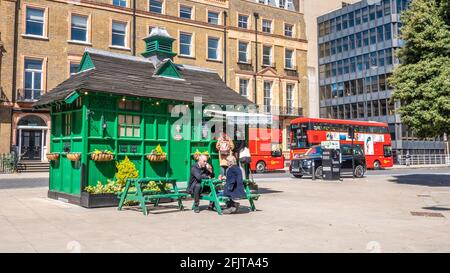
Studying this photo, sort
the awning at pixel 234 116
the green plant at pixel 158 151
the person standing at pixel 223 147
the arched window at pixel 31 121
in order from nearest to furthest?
the green plant at pixel 158 151 < the person standing at pixel 223 147 < the awning at pixel 234 116 < the arched window at pixel 31 121

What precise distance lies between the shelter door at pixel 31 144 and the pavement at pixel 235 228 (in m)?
19.8

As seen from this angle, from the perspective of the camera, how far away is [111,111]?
12055mm

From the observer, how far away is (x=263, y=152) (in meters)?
31.9

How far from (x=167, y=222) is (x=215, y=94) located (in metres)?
6.46

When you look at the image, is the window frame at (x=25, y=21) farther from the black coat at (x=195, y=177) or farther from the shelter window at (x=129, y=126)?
the black coat at (x=195, y=177)

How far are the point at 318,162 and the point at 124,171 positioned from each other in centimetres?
1495

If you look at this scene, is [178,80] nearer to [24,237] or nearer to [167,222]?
[167,222]

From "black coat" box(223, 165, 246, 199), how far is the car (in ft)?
47.7

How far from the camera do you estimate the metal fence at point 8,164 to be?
90.7ft

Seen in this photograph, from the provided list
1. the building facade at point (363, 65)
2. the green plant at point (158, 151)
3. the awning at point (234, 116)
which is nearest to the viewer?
the green plant at point (158, 151)

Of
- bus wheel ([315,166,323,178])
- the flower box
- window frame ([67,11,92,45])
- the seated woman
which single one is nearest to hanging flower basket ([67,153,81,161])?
the flower box

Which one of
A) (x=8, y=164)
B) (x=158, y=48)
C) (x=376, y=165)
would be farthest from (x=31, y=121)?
(x=376, y=165)

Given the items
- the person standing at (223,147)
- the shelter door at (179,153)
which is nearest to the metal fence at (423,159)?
the person standing at (223,147)

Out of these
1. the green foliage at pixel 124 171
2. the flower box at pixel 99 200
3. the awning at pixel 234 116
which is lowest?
the flower box at pixel 99 200
